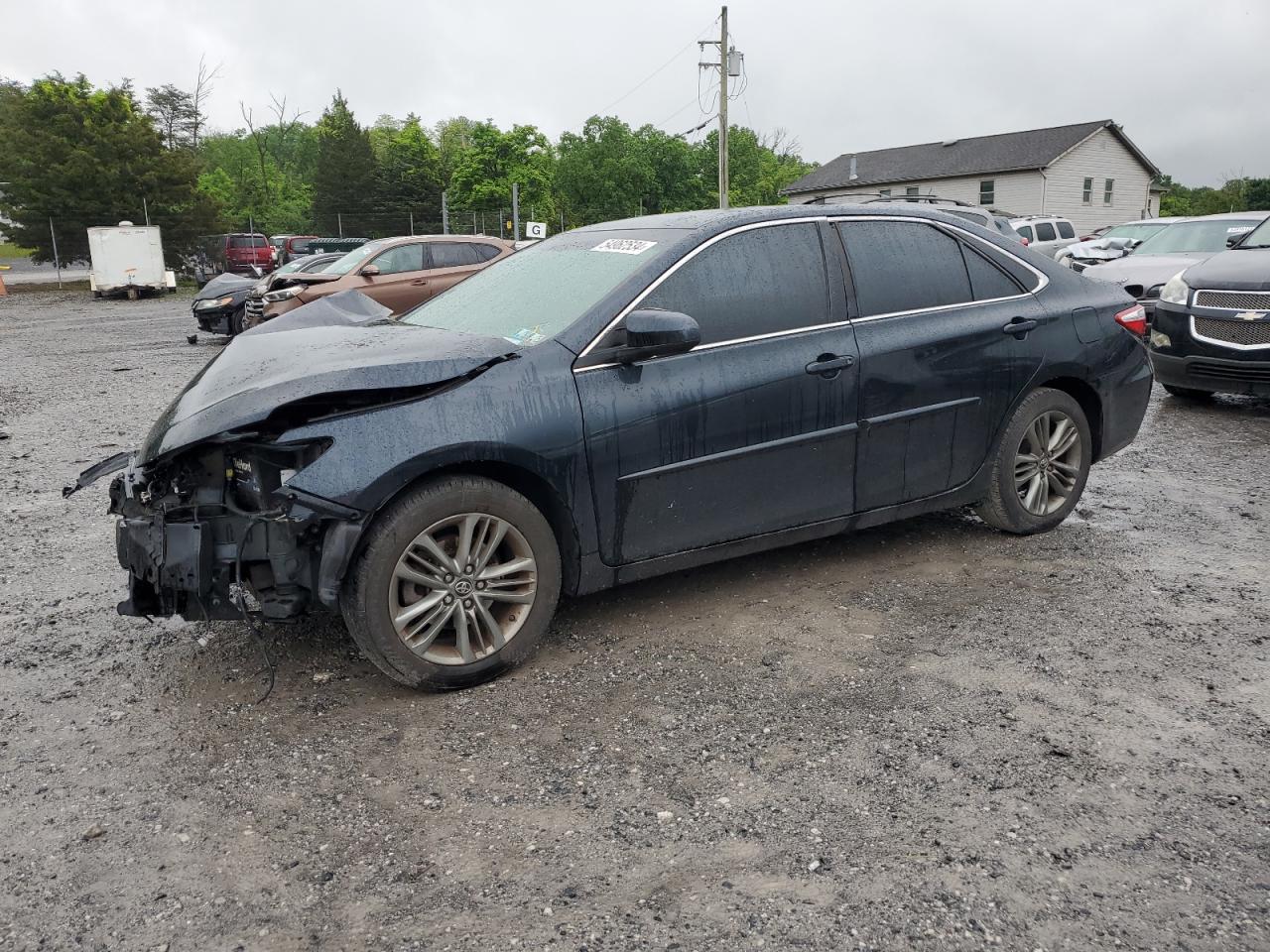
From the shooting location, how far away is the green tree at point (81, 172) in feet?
115

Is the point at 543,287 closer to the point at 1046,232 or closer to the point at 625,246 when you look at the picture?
the point at 625,246

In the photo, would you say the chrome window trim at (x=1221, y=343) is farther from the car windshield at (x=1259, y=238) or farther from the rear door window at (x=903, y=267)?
the rear door window at (x=903, y=267)

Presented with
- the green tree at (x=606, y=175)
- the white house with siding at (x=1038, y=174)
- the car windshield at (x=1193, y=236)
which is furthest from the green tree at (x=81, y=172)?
the green tree at (x=606, y=175)

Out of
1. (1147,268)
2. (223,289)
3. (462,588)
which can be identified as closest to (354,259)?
(223,289)

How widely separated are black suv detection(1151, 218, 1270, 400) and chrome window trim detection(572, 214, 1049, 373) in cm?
447

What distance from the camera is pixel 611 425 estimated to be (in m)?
3.99

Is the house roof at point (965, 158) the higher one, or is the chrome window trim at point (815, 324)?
the house roof at point (965, 158)

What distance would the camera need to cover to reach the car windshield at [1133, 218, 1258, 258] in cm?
1397

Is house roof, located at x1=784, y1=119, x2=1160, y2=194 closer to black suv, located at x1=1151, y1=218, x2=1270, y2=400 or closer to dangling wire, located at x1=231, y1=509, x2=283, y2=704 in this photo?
black suv, located at x1=1151, y1=218, x2=1270, y2=400

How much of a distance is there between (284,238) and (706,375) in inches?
1510

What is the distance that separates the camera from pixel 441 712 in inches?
145

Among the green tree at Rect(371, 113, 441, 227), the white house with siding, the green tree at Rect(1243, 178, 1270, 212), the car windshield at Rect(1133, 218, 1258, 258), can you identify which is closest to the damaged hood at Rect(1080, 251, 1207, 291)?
the car windshield at Rect(1133, 218, 1258, 258)

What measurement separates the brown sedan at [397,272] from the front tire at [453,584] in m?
11.0

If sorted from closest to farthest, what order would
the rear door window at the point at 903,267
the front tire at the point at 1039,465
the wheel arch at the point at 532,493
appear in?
the wheel arch at the point at 532,493
the rear door window at the point at 903,267
the front tire at the point at 1039,465
